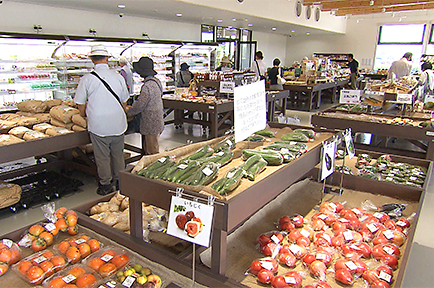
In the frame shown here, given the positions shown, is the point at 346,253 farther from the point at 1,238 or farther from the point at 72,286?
the point at 1,238

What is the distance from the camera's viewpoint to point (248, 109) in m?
2.05

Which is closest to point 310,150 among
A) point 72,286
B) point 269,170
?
point 269,170

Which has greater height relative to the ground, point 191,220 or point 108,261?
point 191,220

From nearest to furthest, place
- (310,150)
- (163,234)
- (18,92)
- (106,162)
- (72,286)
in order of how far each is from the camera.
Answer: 1. (72,286)
2. (163,234)
3. (310,150)
4. (106,162)
5. (18,92)

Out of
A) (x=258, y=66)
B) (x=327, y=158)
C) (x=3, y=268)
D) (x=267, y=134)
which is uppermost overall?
(x=258, y=66)

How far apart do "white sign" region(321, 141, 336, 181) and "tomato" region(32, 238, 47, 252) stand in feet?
5.98

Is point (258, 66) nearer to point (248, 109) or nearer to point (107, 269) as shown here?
point (248, 109)

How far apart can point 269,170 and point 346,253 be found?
657 millimetres

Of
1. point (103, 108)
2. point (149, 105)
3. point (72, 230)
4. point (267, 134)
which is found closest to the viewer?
point (72, 230)

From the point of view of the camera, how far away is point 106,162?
402cm

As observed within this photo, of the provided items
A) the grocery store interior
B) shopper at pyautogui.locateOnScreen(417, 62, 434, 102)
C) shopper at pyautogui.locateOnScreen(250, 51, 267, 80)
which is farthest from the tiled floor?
shopper at pyautogui.locateOnScreen(250, 51, 267, 80)

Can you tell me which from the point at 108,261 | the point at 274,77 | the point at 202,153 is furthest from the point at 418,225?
the point at 274,77

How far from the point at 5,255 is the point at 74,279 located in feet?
1.47

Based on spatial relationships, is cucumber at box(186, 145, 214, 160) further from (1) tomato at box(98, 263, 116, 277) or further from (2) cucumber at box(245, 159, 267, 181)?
(1) tomato at box(98, 263, 116, 277)
